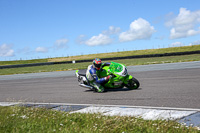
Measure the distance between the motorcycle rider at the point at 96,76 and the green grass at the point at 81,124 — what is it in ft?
12.7

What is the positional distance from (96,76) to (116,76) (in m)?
0.84

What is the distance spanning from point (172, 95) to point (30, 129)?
16.0ft

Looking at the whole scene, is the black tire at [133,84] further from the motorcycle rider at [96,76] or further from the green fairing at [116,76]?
the motorcycle rider at [96,76]

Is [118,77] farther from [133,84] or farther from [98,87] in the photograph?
[98,87]

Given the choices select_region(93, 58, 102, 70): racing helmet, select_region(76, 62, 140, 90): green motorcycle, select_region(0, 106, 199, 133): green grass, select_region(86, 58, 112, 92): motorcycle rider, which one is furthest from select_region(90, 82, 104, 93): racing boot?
select_region(0, 106, 199, 133): green grass

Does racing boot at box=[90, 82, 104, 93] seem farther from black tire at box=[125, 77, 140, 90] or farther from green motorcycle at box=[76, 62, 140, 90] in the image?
black tire at box=[125, 77, 140, 90]

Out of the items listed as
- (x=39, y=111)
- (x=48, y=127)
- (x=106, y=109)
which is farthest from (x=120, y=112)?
(x=39, y=111)

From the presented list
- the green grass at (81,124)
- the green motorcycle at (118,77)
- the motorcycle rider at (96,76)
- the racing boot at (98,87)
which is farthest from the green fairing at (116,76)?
the green grass at (81,124)

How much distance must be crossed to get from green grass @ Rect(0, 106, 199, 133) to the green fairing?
12.7 ft

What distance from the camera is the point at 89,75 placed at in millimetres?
10633

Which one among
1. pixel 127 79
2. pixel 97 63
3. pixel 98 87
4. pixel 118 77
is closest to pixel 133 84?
pixel 127 79

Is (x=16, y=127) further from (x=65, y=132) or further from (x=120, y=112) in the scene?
(x=120, y=112)

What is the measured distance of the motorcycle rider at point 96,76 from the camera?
10.3 m

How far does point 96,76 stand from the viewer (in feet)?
34.4
